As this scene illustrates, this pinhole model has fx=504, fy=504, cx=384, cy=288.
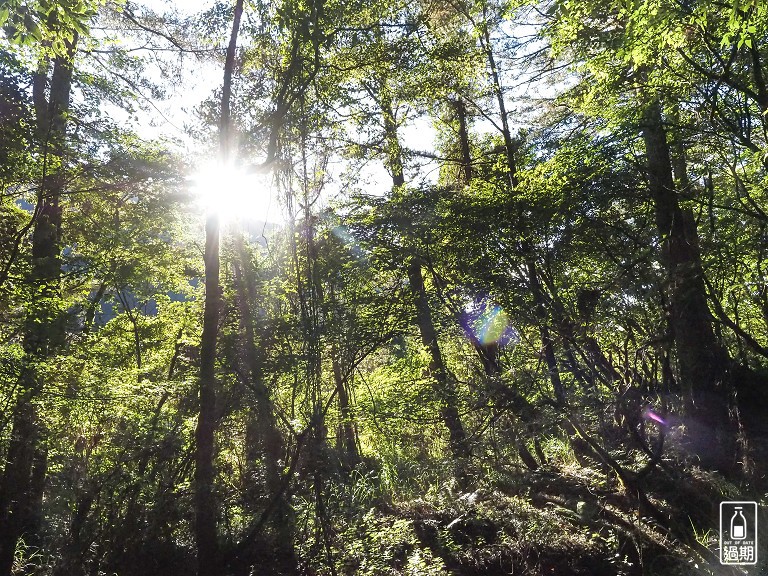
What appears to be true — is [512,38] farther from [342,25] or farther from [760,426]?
[760,426]

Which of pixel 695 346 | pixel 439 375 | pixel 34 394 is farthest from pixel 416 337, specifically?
pixel 34 394

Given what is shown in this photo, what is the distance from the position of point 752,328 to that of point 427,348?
9261 mm

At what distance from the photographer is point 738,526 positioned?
5.07 m

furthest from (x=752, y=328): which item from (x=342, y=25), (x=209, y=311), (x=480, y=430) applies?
(x=209, y=311)

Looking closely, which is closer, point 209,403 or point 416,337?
point 209,403

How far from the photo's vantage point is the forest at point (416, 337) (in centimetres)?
576

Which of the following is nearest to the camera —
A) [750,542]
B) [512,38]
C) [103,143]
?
[750,542]

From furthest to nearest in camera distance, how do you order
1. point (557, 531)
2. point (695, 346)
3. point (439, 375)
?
1. point (439, 375)
2. point (695, 346)
3. point (557, 531)

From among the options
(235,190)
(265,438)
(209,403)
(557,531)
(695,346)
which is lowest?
(557,531)

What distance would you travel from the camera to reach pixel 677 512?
5.71 m

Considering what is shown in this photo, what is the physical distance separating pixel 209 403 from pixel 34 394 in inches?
82.1

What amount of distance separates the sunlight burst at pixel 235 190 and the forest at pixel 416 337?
5 centimetres

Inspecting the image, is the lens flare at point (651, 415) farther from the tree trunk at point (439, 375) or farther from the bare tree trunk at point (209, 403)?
the bare tree trunk at point (209, 403)

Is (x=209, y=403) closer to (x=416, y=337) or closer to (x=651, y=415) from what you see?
(x=416, y=337)
